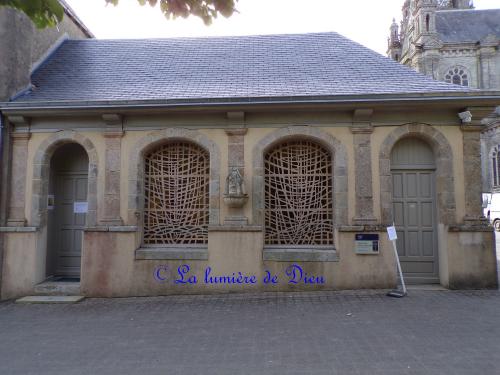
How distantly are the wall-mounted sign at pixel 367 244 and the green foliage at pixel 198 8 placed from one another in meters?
4.84

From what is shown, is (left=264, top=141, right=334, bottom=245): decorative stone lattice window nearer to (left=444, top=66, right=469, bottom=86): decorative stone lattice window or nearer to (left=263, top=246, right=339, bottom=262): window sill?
(left=263, top=246, right=339, bottom=262): window sill

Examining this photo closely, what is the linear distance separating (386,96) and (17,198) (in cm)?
711

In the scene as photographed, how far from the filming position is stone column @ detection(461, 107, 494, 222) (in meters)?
6.54

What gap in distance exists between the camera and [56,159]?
7.45 meters

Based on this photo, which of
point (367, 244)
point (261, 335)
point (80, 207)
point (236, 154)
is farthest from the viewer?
point (80, 207)

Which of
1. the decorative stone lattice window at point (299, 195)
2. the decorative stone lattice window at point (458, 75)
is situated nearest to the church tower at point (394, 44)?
the decorative stone lattice window at point (458, 75)

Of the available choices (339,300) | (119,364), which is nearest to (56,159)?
(119,364)

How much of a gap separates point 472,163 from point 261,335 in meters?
5.02

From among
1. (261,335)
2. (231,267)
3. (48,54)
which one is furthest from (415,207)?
(48,54)

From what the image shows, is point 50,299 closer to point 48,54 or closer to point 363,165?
point 48,54

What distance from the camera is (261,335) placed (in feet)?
14.8

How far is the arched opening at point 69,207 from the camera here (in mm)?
7438

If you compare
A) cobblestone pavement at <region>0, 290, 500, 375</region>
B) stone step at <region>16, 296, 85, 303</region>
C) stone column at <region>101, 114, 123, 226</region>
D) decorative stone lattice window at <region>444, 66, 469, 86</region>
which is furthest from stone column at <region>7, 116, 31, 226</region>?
decorative stone lattice window at <region>444, 66, 469, 86</region>

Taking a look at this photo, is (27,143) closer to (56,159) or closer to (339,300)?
(56,159)
